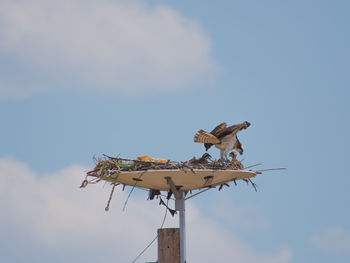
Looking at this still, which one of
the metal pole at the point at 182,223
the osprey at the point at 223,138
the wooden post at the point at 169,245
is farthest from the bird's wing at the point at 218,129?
the wooden post at the point at 169,245

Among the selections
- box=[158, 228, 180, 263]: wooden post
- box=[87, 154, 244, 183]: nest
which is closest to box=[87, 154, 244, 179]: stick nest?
box=[87, 154, 244, 183]: nest

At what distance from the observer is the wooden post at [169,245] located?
10.8 m

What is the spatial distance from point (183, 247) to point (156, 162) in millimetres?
1533

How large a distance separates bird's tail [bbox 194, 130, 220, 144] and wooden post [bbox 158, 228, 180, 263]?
4.87ft

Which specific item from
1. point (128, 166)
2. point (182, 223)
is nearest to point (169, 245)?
point (182, 223)

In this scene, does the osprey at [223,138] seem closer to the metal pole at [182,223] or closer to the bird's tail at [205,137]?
the bird's tail at [205,137]

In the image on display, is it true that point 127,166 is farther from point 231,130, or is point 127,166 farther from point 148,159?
point 231,130

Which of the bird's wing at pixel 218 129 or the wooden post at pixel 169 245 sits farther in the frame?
the bird's wing at pixel 218 129

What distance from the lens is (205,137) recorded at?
10867 millimetres

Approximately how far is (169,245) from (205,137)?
1800 millimetres

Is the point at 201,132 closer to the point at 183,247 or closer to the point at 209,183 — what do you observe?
the point at 209,183

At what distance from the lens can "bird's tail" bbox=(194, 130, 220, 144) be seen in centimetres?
1079

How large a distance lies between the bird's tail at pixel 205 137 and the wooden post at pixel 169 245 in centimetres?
149

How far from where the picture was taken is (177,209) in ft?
36.9
